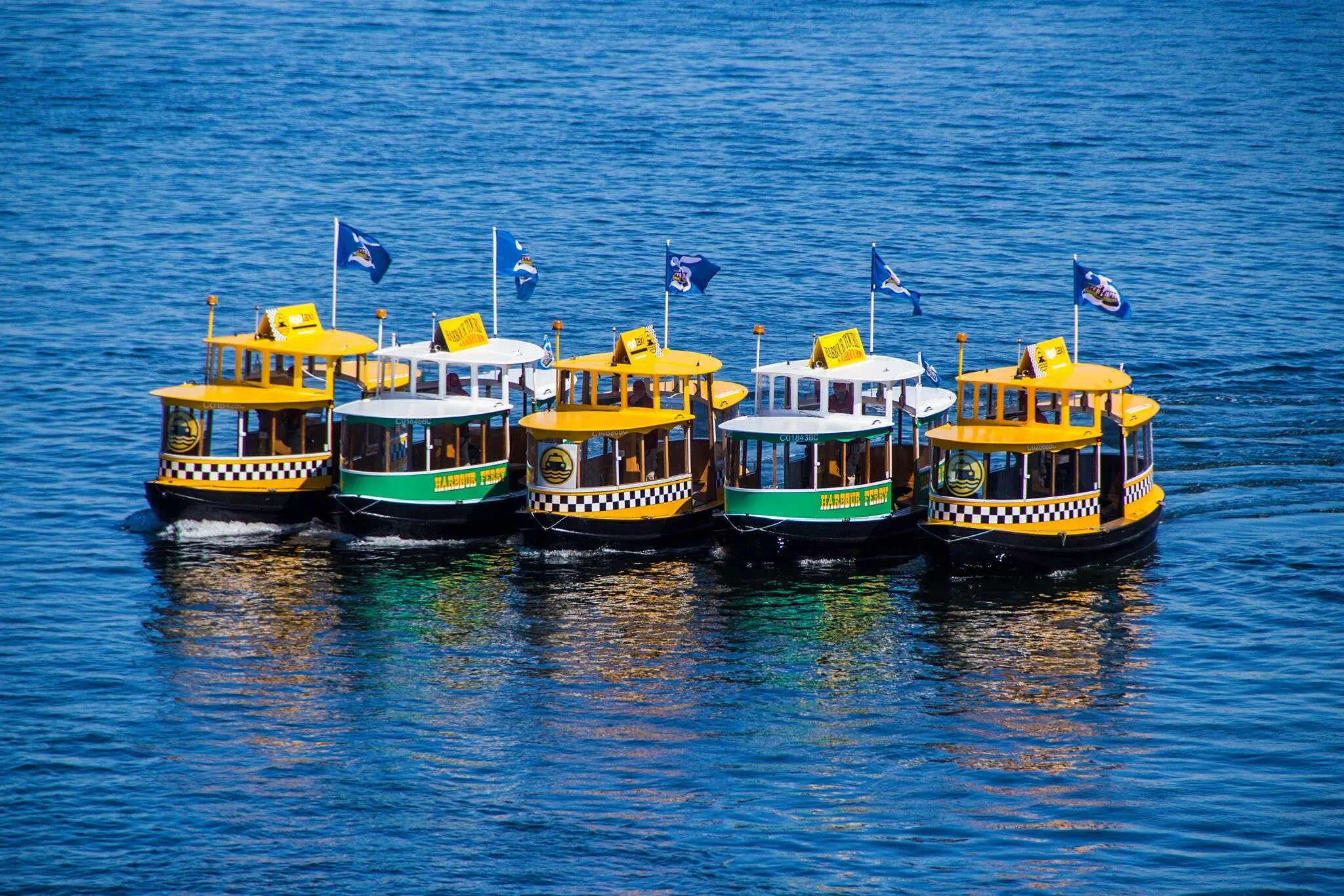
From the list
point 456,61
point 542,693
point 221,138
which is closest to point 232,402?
point 542,693

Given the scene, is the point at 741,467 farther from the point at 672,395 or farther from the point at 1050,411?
the point at 1050,411

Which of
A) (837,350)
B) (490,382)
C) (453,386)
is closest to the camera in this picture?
(837,350)

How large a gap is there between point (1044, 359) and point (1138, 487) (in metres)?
5.06

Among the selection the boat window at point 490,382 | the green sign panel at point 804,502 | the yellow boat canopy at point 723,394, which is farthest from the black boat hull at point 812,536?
the boat window at point 490,382

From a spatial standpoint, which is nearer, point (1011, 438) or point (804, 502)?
point (1011, 438)

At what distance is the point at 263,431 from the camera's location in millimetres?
54625

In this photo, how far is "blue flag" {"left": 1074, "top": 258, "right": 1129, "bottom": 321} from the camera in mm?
51938

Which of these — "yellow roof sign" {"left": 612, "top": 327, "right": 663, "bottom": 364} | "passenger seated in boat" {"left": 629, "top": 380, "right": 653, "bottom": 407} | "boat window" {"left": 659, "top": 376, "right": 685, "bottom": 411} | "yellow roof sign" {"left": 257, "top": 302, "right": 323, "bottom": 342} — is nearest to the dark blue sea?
"boat window" {"left": 659, "top": 376, "right": 685, "bottom": 411}

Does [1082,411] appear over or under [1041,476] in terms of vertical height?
over

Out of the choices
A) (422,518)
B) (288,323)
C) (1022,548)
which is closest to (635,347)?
(422,518)

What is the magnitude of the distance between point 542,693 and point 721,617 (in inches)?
284

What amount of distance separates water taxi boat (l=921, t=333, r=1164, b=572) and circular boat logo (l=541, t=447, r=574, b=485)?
10639 mm

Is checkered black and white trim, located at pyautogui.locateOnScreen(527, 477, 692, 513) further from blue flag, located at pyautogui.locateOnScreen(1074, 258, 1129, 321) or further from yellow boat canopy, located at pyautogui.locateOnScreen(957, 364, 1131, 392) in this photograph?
blue flag, located at pyautogui.locateOnScreen(1074, 258, 1129, 321)

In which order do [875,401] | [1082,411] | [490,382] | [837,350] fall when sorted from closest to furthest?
[1082,411] < [837,350] < [875,401] < [490,382]
